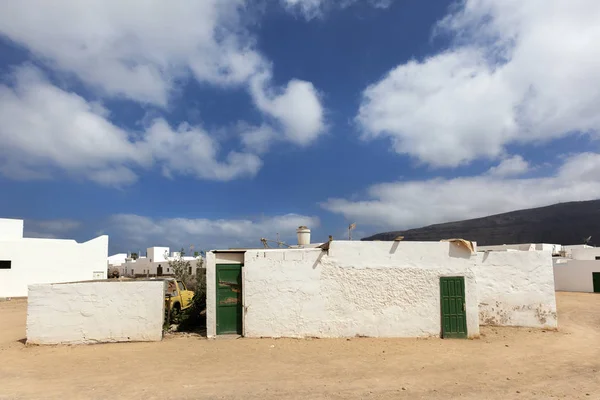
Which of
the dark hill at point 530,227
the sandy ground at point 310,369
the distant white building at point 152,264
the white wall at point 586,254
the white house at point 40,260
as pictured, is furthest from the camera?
the dark hill at point 530,227

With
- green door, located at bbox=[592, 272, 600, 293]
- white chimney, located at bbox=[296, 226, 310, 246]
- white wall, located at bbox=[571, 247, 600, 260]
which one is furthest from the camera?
white wall, located at bbox=[571, 247, 600, 260]

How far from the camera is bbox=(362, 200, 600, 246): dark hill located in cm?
10938

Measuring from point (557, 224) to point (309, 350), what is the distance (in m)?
129

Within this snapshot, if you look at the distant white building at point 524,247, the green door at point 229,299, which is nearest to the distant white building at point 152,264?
the distant white building at point 524,247

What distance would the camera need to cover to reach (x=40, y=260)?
27812 mm

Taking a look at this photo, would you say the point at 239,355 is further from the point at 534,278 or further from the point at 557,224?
the point at 557,224

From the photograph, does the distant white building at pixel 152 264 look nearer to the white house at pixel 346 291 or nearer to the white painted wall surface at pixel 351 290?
the white house at pixel 346 291

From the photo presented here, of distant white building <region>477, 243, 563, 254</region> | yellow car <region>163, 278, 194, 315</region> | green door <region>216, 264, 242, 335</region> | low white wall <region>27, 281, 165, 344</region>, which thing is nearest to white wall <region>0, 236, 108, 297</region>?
yellow car <region>163, 278, 194, 315</region>

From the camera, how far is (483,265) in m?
13.6

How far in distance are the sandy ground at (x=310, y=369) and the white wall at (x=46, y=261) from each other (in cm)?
1761

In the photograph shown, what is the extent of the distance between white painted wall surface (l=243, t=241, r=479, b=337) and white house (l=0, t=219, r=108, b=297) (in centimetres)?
2303

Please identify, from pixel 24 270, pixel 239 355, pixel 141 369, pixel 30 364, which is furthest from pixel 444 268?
pixel 24 270

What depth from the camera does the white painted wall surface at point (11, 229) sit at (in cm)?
2800

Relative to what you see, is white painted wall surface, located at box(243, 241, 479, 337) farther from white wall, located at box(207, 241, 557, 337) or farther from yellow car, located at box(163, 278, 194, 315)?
yellow car, located at box(163, 278, 194, 315)
